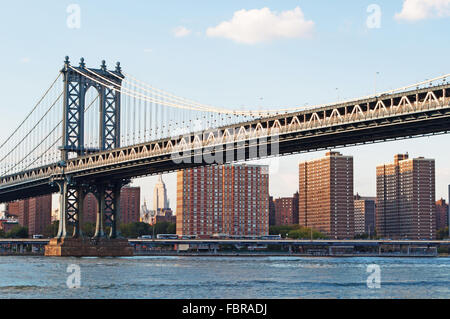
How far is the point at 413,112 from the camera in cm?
6450

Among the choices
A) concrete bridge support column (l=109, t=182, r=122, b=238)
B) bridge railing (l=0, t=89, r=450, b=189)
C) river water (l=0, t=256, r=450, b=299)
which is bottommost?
river water (l=0, t=256, r=450, b=299)

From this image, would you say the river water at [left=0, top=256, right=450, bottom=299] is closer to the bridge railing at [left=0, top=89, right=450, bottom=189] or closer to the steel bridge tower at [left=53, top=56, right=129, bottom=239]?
the bridge railing at [left=0, top=89, right=450, bottom=189]

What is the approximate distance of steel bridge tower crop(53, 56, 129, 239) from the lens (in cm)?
10812

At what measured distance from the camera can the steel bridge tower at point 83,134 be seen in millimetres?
108125

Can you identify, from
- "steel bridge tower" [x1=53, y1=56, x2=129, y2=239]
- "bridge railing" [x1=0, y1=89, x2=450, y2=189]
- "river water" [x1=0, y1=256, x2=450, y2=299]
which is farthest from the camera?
"steel bridge tower" [x1=53, y1=56, x2=129, y2=239]

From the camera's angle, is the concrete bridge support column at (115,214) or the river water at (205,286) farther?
the concrete bridge support column at (115,214)

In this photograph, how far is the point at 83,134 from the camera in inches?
4296

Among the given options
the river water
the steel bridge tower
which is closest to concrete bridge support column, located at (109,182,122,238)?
the steel bridge tower

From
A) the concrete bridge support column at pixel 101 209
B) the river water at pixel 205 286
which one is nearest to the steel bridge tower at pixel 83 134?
the concrete bridge support column at pixel 101 209

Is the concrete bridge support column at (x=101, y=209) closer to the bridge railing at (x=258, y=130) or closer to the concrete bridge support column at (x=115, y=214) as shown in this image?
the concrete bridge support column at (x=115, y=214)

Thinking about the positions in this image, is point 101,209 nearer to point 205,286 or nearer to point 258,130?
point 258,130
